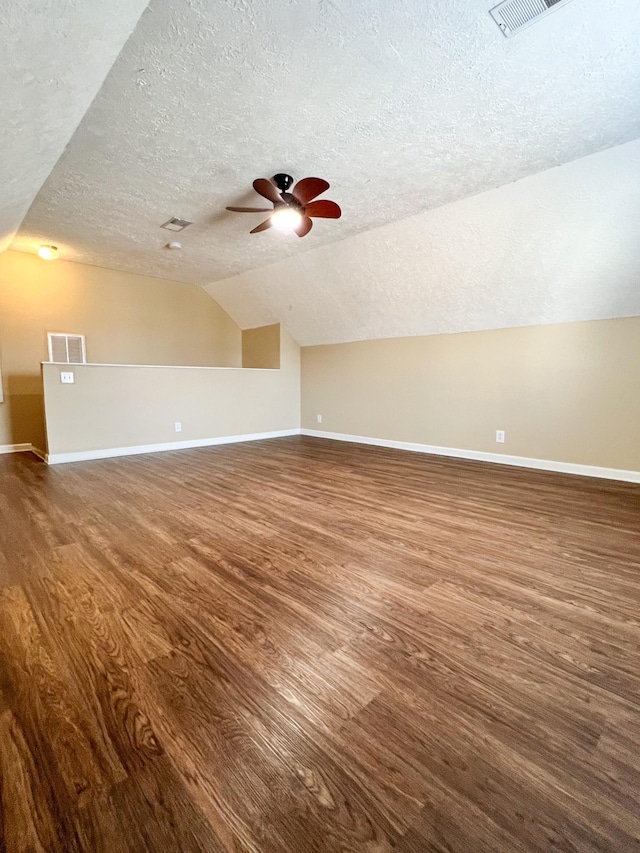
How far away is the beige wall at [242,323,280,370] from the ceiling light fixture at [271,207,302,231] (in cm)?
336

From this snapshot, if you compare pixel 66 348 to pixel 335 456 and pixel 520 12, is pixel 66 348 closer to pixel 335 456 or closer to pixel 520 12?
pixel 335 456

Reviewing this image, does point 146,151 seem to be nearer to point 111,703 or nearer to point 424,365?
point 111,703

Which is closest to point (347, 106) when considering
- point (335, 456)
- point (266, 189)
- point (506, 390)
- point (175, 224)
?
point (266, 189)

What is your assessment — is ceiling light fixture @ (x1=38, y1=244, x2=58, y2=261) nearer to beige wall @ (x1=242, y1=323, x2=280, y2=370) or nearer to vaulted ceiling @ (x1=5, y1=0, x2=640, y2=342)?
vaulted ceiling @ (x1=5, y1=0, x2=640, y2=342)

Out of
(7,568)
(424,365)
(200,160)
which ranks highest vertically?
(200,160)

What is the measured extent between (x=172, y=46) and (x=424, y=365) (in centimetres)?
408

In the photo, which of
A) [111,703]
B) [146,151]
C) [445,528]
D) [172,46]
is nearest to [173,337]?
[146,151]

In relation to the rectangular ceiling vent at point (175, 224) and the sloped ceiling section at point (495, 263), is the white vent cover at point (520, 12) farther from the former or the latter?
the rectangular ceiling vent at point (175, 224)

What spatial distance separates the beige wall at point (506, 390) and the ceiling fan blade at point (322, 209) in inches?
97.7

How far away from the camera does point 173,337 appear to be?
652 cm

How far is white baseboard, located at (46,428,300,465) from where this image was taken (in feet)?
14.8

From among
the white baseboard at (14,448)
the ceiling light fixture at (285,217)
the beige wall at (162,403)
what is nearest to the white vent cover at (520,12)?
the ceiling light fixture at (285,217)

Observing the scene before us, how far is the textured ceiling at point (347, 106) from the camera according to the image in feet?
5.86

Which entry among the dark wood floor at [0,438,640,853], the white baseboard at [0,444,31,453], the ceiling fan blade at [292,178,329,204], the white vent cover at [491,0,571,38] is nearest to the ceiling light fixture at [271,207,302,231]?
the ceiling fan blade at [292,178,329,204]
